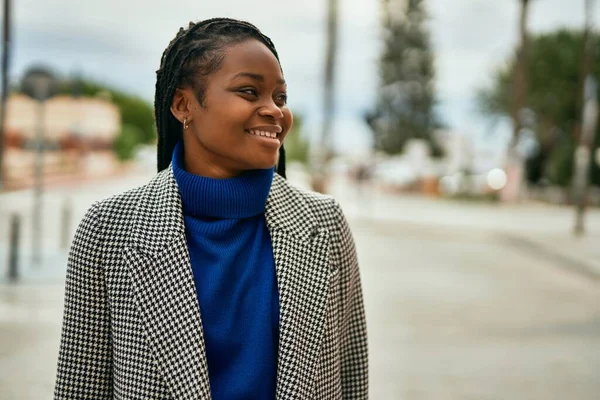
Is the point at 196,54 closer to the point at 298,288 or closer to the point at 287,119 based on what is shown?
the point at 287,119

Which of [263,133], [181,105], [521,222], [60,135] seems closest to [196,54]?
[181,105]

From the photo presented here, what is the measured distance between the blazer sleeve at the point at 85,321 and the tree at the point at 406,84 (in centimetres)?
5784

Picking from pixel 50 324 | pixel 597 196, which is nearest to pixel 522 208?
pixel 597 196

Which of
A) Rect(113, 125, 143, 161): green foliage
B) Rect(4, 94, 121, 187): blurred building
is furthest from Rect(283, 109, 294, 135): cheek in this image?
Rect(113, 125, 143, 161): green foliage

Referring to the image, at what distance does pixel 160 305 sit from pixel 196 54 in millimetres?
604

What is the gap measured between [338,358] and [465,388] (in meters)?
4.24

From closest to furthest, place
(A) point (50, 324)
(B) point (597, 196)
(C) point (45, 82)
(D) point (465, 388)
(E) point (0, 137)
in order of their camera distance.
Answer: (D) point (465, 388) < (A) point (50, 324) < (C) point (45, 82) < (E) point (0, 137) < (B) point (597, 196)

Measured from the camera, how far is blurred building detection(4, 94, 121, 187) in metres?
50.8

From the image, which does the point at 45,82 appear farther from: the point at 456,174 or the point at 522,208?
the point at 456,174

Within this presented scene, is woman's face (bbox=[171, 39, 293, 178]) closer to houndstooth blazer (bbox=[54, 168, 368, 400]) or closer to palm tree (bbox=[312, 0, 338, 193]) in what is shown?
houndstooth blazer (bbox=[54, 168, 368, 400])

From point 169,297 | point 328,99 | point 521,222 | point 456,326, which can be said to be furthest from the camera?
point 328,99

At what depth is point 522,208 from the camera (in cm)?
3108

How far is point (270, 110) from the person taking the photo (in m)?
2.03

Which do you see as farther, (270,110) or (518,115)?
(518,115)
